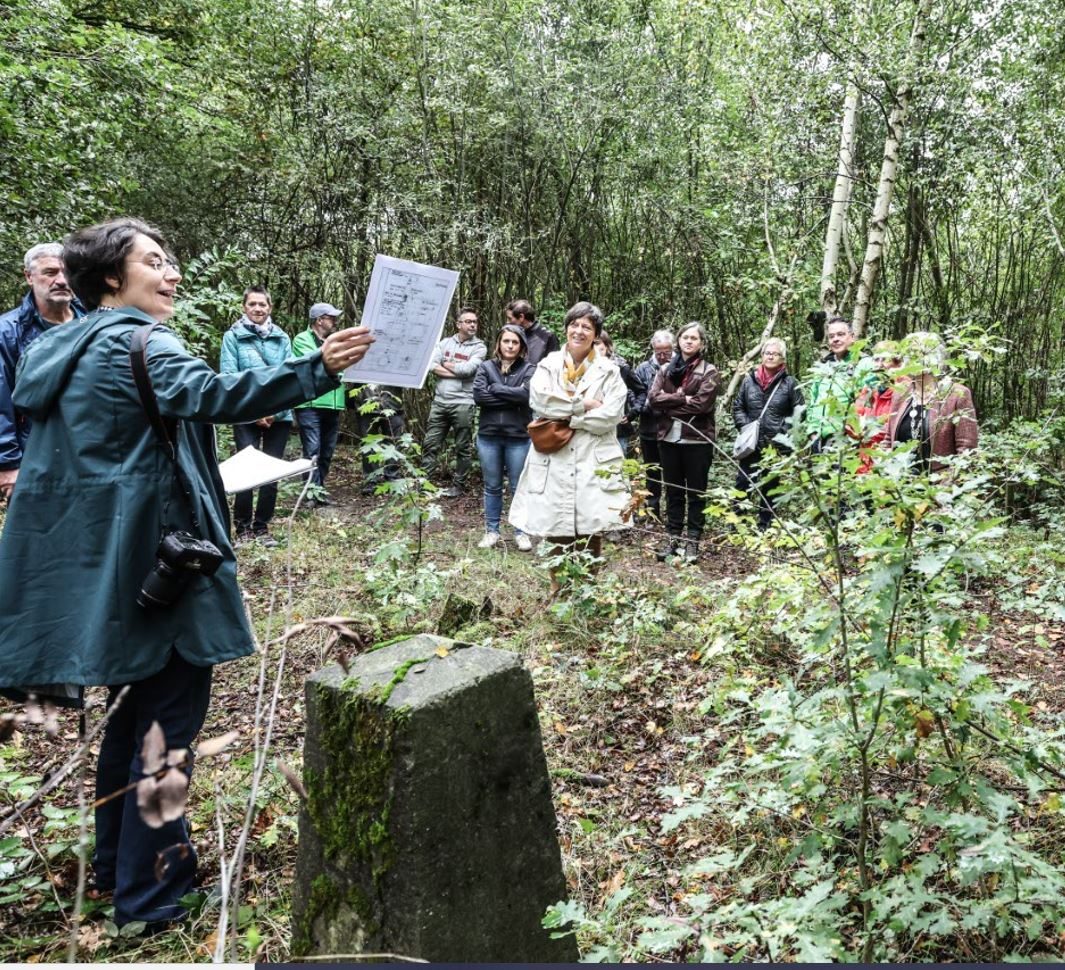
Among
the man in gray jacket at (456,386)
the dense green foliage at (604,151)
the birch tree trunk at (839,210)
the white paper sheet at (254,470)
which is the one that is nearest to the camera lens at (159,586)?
the white paper sheet at (254,470)

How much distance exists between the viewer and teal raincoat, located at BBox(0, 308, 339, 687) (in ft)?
6.65

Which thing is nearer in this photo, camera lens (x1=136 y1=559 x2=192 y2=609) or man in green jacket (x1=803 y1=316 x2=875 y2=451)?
man in green jacket (x1=803 y1=316 x2=875 y2=451)

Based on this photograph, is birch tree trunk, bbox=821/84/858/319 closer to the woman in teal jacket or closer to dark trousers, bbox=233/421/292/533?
dark trousers, bbox=233/421/292/533

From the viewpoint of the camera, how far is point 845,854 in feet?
8.05

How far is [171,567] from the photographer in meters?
2.04

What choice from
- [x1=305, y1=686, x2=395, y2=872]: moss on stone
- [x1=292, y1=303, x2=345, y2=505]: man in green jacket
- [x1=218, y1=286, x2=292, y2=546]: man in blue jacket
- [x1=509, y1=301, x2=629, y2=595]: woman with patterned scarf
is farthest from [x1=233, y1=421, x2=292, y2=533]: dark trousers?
Result: [x1=305, y1=686, x2=395, y2=872]: moss on stone

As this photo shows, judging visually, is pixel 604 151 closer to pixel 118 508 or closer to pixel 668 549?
pixel 668 549

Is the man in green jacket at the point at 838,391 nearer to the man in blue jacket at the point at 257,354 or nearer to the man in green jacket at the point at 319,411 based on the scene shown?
the man in blue jacket at the point at 257,354

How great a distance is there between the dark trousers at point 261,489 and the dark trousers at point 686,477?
306 centimetres

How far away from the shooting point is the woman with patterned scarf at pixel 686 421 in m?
6.11

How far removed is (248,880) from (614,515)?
2.89 metres

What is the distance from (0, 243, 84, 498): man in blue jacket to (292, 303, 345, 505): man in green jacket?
146 inches

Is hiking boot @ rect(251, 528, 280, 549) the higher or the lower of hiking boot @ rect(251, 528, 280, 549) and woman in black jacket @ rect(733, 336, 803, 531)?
the lower

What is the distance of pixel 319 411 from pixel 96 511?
5649 mm
